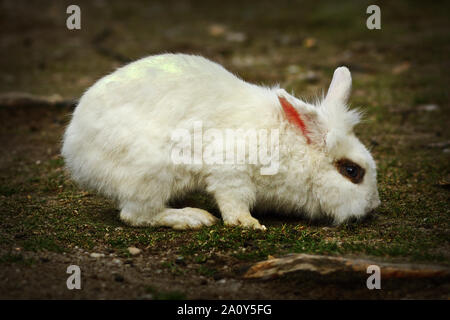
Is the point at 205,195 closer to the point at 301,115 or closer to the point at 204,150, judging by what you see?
the point at 204,150

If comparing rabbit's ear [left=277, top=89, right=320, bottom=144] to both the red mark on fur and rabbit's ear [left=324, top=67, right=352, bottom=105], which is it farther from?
rabbit's ear [left=324, top=67, right=352, bottom=105]

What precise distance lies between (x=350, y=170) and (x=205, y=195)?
51.7 inches

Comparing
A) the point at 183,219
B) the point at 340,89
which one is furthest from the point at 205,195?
the point at 340,89

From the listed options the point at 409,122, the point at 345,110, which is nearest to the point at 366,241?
the point at 345,110

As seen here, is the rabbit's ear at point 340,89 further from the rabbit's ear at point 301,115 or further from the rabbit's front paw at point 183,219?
the rabbit's front paw at point 183,219

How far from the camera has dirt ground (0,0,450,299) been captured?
353 cm

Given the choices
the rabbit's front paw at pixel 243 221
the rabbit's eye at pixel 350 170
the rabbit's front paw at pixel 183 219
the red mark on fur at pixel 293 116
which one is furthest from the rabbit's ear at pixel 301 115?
the rabbit's front paw at pixel 183 219

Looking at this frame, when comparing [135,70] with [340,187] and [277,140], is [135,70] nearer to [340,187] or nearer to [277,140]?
[277,140]

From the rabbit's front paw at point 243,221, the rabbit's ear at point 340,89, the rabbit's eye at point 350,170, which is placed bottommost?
the rabbit's front paw at point 243,221

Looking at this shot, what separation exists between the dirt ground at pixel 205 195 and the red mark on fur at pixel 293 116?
809 mm

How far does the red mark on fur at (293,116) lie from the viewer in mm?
4262

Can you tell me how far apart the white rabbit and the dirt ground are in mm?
202

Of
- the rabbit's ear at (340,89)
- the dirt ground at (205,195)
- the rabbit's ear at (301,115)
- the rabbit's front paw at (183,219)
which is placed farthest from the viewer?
the rabbit's ear at (340,89)

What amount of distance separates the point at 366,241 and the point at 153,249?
1620 mm
